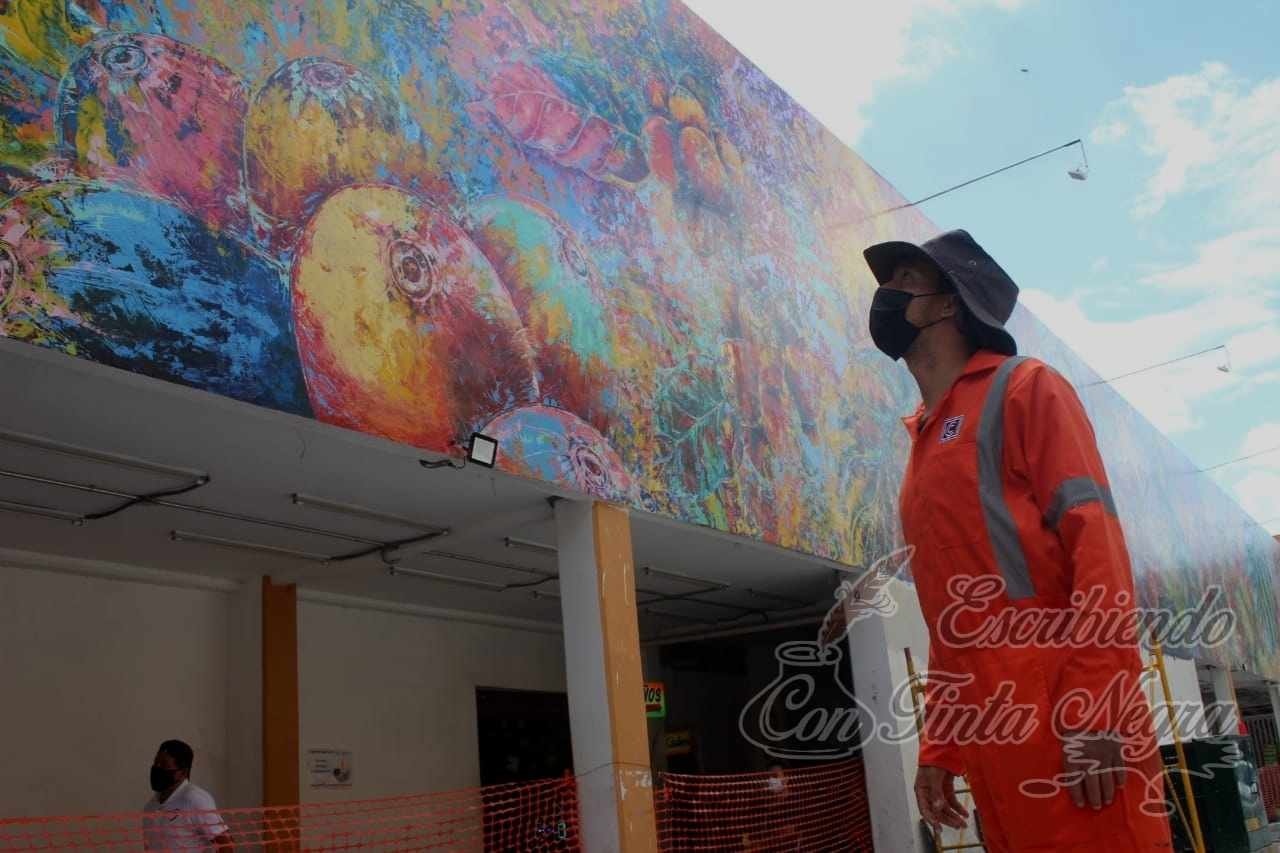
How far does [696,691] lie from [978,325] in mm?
13139

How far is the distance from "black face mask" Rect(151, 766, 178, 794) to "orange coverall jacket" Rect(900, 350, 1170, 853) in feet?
20.0

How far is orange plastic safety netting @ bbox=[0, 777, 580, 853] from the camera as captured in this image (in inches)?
277

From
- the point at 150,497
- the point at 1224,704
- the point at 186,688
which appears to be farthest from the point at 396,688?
the point at 1224,704

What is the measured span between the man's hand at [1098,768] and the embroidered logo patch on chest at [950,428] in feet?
2.30

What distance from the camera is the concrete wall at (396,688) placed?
33.7 ft

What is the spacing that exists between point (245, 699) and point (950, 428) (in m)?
7.82

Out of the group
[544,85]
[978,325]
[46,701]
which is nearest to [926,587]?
[978,325]

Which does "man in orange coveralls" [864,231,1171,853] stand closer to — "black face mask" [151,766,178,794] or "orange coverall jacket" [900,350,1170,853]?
"orange coverall jacket" [900,350,1170,853]

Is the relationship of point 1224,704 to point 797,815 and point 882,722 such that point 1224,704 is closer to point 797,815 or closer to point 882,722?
point 882,722

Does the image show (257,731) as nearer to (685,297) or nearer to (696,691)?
(685,297)

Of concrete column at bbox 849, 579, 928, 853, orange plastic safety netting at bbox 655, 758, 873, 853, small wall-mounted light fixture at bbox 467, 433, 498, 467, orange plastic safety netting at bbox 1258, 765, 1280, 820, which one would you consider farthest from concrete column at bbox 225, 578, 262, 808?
orange plastic safety netting at bbox 1258, 765, 1280, 820

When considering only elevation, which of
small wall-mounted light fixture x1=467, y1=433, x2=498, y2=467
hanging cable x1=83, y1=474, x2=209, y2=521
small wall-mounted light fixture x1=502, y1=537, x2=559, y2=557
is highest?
hanging cable x1=83, y1=474, x2=209, y2=521

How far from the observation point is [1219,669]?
20.3 m

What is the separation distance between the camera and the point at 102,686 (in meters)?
8.62
